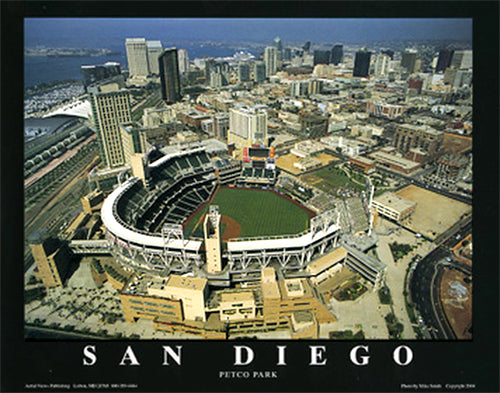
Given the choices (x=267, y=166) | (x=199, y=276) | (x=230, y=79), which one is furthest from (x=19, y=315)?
(x=230, y=79)

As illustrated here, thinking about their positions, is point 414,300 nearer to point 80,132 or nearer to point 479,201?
point 479,201

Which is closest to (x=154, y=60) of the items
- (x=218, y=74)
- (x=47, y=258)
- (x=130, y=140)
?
(x=218, y=74)

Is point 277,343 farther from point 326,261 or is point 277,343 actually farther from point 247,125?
point 247,125

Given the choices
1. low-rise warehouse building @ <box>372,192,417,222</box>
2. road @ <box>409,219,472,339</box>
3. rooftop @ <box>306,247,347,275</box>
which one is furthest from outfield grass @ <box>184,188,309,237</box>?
road @ <box>409,219,472,339</box>

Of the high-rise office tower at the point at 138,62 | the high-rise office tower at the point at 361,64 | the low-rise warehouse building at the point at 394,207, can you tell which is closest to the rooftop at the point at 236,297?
the low-rise warehouse building at the point at 394,207

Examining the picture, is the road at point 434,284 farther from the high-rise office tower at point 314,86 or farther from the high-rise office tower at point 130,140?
the high-rise office tower at point 314,86
